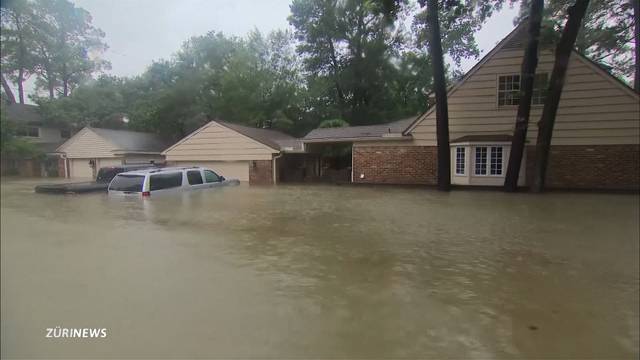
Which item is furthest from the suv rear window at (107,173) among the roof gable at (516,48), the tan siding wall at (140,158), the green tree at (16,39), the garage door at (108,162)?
the roof gable at (516,48)

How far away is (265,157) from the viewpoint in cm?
2136

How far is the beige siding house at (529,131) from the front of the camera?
14.6 meters

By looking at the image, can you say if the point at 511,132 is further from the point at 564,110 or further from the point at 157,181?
the point at 157,181

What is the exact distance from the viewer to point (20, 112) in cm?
256

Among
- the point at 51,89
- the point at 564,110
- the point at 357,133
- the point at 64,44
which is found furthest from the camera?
the point at 357,133

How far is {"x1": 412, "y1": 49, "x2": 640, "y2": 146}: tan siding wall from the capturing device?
14484 millimetres

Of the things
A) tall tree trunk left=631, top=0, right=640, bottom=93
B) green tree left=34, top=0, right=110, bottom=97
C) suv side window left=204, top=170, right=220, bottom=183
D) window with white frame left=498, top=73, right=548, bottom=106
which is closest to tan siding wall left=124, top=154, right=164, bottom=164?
suv side window left=204, top=170, right=220, bottom=183

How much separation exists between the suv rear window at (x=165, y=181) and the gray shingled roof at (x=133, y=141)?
12.7 metres

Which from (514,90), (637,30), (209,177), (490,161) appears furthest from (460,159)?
(209,177)

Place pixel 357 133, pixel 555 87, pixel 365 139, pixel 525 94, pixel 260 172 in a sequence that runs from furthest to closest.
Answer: pixel 260 172, pixel 357 133, pixel 365 139, pixel 525 94, pixel 555 87

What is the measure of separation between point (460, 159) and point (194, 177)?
10915 millimetres

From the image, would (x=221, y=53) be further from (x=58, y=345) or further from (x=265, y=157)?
(x=58, y=345)

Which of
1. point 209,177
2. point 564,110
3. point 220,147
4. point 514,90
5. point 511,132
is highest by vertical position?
point 514,90

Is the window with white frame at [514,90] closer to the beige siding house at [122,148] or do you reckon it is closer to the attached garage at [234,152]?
the attached garage at [234,152]
